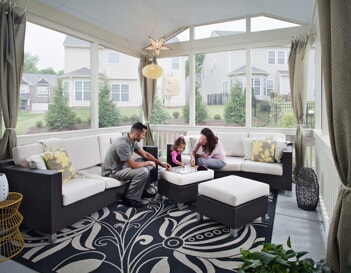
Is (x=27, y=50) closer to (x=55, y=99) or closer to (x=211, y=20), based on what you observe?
(x=55, y=99)

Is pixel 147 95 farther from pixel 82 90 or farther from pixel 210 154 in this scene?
pixel 210 154

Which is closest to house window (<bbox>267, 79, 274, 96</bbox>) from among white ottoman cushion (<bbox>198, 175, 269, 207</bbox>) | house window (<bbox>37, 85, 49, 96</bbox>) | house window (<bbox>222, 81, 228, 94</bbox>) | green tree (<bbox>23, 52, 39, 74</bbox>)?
house window (<bbox>222, 81, 228, 94</bbox>)

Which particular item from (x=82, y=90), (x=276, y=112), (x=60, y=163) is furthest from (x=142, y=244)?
(x=276, y=112)

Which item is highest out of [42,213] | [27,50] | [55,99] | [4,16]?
[4,16]

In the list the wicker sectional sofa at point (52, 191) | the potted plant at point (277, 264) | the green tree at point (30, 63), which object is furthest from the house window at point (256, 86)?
the potted plant at point (277, 264)

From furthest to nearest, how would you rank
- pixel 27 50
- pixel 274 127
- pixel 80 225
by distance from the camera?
1. pixel 274 127
2. pixel 27 50
3. pixel 80 225

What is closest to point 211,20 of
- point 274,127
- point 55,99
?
point 274,127

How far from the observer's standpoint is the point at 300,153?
4742mm

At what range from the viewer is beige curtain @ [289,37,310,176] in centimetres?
471

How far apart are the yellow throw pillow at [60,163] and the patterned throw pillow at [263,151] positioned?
9.46 feet

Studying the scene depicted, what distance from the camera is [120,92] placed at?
566 centimetres

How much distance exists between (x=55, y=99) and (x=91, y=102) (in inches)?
29.5

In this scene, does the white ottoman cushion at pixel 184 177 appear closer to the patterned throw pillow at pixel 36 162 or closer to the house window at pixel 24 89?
the patterned throw pillow at pixel 36 162

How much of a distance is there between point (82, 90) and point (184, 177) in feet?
8.12
